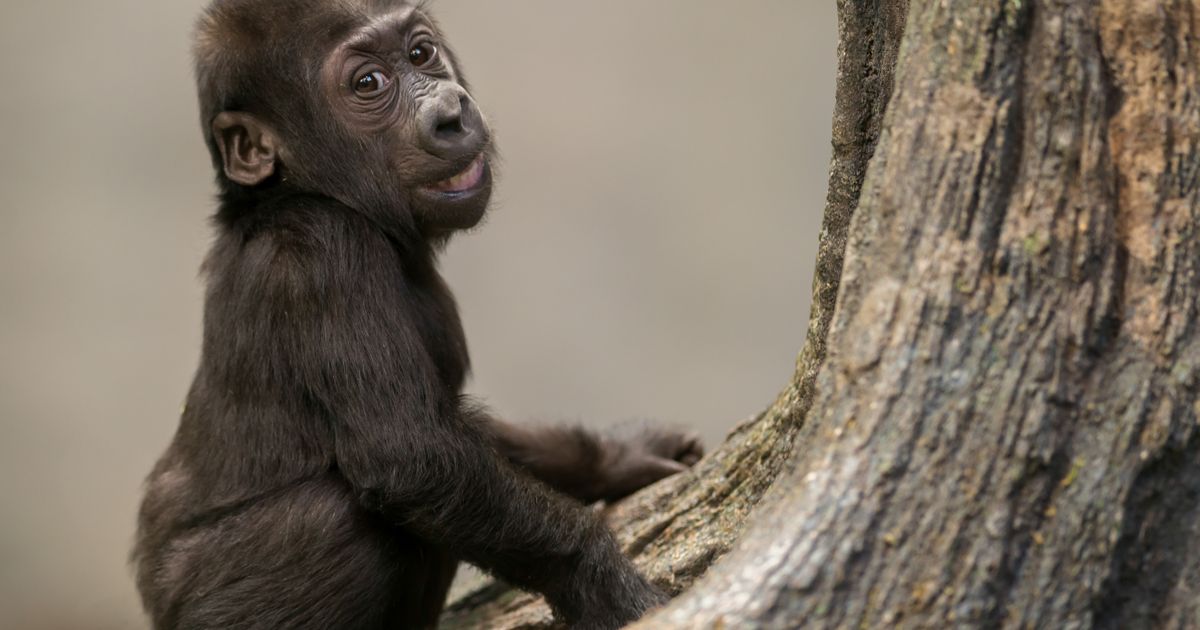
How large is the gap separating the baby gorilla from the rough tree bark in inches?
57.6

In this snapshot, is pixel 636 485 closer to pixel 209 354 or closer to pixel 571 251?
pixel 209 354

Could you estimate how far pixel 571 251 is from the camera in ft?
27.4

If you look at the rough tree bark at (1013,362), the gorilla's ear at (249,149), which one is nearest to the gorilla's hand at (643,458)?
the gorilla's ear at (249,149)

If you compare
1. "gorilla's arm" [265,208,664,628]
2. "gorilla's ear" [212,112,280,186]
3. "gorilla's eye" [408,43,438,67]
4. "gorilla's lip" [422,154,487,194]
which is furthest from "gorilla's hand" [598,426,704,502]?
"gorilla's ear" [212,112,280,186]

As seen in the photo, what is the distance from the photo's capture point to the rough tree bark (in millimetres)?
2418

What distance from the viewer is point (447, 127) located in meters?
4.24

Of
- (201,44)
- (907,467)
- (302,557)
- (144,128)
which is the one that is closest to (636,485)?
(302,557)

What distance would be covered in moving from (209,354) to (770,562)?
2.47m

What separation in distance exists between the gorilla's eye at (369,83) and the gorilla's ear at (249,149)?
34 cm

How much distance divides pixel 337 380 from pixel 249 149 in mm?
948

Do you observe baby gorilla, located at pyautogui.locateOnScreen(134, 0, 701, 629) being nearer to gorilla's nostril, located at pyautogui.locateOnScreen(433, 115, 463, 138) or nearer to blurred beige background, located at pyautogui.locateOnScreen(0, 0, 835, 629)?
gorilla's nostril, located at pyautogui.locateOnScreen(433, 115, 463, 138)

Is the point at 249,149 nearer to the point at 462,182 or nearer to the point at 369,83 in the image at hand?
the point at 369,83

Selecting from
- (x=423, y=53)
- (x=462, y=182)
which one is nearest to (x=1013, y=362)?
(x=462, y=182)

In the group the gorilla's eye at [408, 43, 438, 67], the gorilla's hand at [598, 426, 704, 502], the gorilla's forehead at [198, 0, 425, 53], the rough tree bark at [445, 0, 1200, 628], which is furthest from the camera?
the gorilla's hand at [598, 426, 704, 502]
